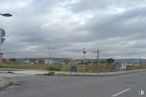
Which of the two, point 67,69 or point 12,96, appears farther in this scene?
point 67,69

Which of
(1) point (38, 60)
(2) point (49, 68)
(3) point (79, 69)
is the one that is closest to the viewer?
(3) point (79, 69)

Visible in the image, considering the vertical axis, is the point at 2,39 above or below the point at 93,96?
above

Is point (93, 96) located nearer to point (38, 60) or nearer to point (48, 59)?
point (48, 59)

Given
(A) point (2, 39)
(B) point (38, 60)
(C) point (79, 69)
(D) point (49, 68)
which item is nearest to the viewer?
(A) point (2, 39)

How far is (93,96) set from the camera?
60.5 feet

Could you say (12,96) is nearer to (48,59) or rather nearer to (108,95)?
(108,95)

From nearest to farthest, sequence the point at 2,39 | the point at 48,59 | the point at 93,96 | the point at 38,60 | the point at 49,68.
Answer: the point at 93,96 → the point at 2,39 → the point at 49,68 → the point at 48,59 → the point at 38,60

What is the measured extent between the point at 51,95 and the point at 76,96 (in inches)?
55.7

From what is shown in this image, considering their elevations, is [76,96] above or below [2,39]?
below

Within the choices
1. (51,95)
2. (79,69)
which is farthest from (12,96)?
(79,69)

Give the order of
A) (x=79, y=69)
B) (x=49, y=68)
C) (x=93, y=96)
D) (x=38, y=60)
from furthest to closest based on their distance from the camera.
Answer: (x=38, y=60), (x=49, y=68), (x=79, y=69), (x=93, y=96)

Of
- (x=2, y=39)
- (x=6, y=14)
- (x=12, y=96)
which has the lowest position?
(x=12, y=96)

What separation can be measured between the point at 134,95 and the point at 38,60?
3682 inches

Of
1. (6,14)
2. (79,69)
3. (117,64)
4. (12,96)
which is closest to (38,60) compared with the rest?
(117,64)
